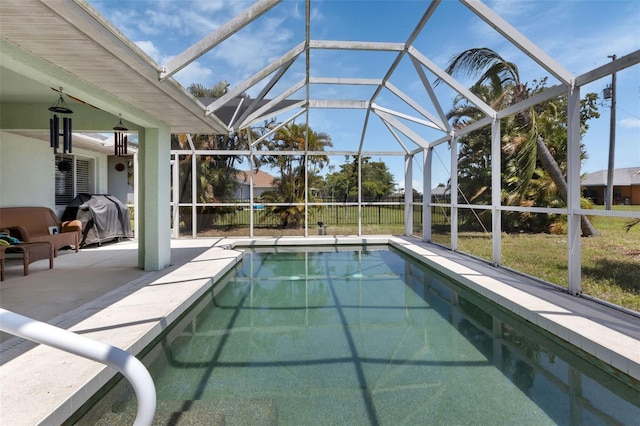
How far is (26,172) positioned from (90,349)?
27.2 feet

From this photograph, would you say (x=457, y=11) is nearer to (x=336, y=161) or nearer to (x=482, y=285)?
(x=482, y=285)

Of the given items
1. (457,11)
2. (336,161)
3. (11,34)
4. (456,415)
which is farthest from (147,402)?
(336,161)

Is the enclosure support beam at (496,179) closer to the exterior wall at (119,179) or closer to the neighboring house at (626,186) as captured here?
the neighboring house at (626,186)

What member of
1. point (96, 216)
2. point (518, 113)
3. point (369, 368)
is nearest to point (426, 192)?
point (518, 113)

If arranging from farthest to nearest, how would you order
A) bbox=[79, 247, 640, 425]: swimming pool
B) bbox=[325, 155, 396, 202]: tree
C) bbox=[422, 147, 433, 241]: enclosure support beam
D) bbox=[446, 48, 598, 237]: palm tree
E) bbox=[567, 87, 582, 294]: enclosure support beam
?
1. bbox=[325, 155, 396, 202]: tree
2. bbox=[422, 147, 433, 241]: enclosure support beam
3. bbox=[446, 48, 598, 237]: palm tree
4. bbox=[567, 87, 582, 294]: enclosure support beam
5. bbox=[79, 247, 640, 425]: swimming pool

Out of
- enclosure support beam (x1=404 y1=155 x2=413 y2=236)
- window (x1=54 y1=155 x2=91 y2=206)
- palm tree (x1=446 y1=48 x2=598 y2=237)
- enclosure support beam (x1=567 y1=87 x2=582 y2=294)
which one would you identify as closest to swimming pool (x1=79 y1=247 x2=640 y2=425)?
enclosure support beam (x1=567 y1=87 x2=582 y2=294)

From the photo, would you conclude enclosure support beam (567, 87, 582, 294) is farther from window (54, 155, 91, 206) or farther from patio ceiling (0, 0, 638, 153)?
window (54, 155, 91, 206)

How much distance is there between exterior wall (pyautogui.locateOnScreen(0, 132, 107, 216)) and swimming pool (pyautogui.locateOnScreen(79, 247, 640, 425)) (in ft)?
17.1

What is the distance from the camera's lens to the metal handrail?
1088mm

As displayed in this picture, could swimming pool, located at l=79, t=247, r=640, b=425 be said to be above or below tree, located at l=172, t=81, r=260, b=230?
below

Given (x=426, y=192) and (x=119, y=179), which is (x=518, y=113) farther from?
(x=119, y=179)

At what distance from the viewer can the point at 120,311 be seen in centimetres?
363

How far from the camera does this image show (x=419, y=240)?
390 inches

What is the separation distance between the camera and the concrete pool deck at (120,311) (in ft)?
7.16
